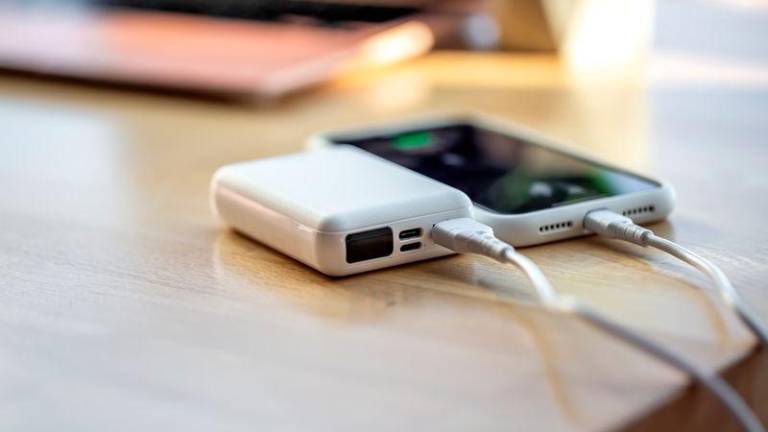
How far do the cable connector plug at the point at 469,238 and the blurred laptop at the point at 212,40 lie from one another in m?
0.45

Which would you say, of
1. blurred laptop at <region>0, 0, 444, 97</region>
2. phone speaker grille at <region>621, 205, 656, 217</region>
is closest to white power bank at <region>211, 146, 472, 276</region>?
phone speaker grille at <region>621, 205, 656, 217</region>

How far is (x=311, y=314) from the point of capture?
543mm

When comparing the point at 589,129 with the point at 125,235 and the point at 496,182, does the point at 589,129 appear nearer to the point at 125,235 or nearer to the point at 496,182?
the point at 496,182

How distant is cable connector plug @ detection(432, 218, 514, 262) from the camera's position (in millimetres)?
572

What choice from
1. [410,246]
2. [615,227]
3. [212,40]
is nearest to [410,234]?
[410,246]

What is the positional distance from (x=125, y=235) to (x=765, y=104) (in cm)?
60

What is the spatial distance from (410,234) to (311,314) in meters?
0.08

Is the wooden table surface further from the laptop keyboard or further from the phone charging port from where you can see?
the laptop keyboard

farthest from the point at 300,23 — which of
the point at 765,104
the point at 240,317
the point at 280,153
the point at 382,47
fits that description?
the point at 240,317

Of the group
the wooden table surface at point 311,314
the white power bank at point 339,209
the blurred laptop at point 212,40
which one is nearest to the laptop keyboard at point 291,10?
the blurred laptop at point 212,40

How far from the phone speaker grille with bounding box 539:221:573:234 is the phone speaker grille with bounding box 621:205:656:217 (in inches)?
1.4

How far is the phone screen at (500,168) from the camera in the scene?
2.17ft

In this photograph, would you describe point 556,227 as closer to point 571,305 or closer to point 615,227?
point 615,227

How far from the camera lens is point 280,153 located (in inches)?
34.8
